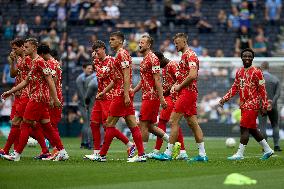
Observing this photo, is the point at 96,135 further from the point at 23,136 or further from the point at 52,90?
the point at 52,90

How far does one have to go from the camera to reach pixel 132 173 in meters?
15.8

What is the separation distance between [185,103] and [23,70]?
3441 mm

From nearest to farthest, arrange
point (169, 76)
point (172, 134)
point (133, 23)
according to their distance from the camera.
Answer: point (172, 134), point (169, 76), point (133, 23)

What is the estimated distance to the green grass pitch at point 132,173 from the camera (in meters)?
13.9

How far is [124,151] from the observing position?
23.4 m

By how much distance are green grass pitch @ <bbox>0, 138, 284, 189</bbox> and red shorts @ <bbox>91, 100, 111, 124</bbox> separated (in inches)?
36.1

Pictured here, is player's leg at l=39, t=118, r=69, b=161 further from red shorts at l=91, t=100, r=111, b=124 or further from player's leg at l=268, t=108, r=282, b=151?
player's leg at l=268, t=108, r=282, b=151

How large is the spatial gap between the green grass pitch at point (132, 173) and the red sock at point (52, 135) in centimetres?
39

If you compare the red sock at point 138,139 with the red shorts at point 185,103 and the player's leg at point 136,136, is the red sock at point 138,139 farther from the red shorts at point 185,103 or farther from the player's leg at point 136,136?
the red shorts at point 185,103

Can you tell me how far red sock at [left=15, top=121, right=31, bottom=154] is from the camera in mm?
18203

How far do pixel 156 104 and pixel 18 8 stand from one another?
18287 millimetres

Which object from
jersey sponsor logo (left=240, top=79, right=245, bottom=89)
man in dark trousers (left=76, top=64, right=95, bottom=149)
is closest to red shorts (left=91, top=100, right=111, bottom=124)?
jersey sponsor logo (left=240, top=79, right=245, bottom=89)

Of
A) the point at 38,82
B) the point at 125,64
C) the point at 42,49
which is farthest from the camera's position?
the point at 42,49

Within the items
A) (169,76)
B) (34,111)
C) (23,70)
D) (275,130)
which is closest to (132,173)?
(34,111)
